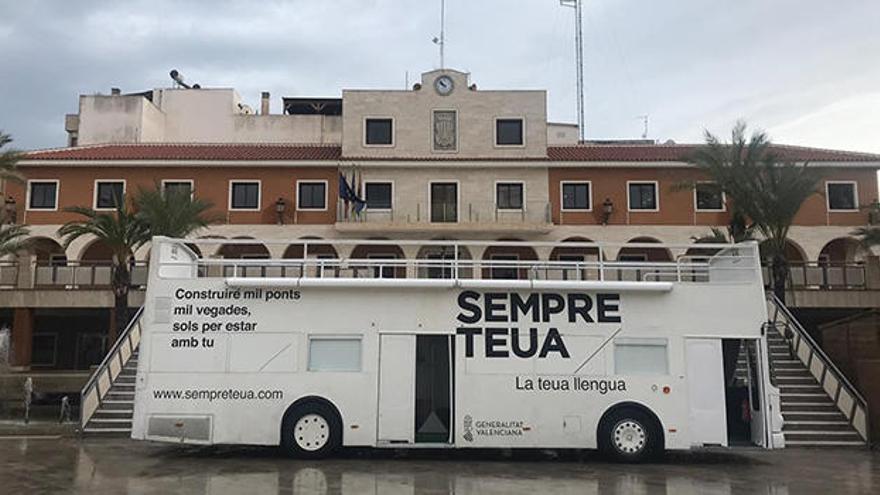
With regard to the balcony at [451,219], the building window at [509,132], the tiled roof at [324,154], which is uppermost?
the building window at [509,132]

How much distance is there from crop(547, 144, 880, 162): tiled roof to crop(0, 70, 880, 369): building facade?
3.6 inches

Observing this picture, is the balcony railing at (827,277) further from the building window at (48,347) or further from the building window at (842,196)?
Answer: the building window at (48,347)

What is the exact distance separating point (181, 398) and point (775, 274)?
18.5 m

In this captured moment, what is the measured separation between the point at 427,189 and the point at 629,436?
72.8ft

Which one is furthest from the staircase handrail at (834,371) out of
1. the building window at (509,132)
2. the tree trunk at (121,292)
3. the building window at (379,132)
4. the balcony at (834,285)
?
the tree trunk at (121,292)

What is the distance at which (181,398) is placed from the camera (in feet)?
42.8

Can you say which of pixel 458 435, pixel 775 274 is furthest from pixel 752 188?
pixel 458 435

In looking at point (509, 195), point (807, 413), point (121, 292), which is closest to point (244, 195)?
point (121, 292)

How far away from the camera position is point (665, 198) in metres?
33.7

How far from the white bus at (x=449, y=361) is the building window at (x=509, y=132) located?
21661mm

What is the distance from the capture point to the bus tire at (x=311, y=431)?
511 inches

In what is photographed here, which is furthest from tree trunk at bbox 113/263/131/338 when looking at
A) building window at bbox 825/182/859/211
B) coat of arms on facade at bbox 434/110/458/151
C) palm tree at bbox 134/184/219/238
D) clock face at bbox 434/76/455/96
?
building window at bbox 825/182/859/211

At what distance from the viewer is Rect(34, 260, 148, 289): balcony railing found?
91.0 feet

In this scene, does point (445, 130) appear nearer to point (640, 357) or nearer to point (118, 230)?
point (118, 230)
